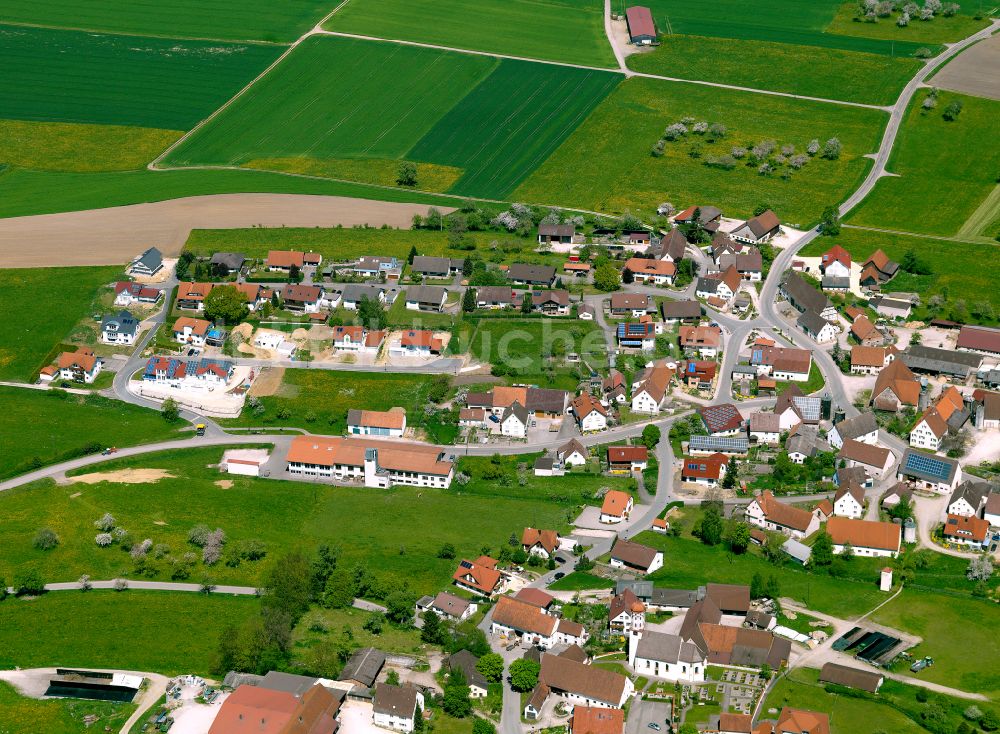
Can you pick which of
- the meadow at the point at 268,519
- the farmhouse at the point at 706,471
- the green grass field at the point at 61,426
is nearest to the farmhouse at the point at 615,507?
the meadow at the point at 268,519

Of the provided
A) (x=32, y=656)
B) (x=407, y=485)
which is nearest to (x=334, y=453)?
(x=407, y=485)

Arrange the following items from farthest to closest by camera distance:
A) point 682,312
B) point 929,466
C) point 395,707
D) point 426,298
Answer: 1. point 426,298
2. point 682,312
3. point 929,466
4. point 395,707

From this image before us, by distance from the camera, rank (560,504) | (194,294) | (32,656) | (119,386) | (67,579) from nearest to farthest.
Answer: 1. (32,656)
2. (67,579)
3. (560,504)
4. (119,386)
5. (194,294)

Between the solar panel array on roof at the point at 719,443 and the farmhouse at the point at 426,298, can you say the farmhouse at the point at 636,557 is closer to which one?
the solar panel array on roof at the point at 719,443

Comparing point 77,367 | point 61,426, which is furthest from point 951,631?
point 77,367

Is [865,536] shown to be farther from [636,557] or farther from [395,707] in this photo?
[395,707]

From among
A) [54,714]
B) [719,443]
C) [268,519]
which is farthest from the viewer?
[719,443]

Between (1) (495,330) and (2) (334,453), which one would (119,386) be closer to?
(2) (334,453)
